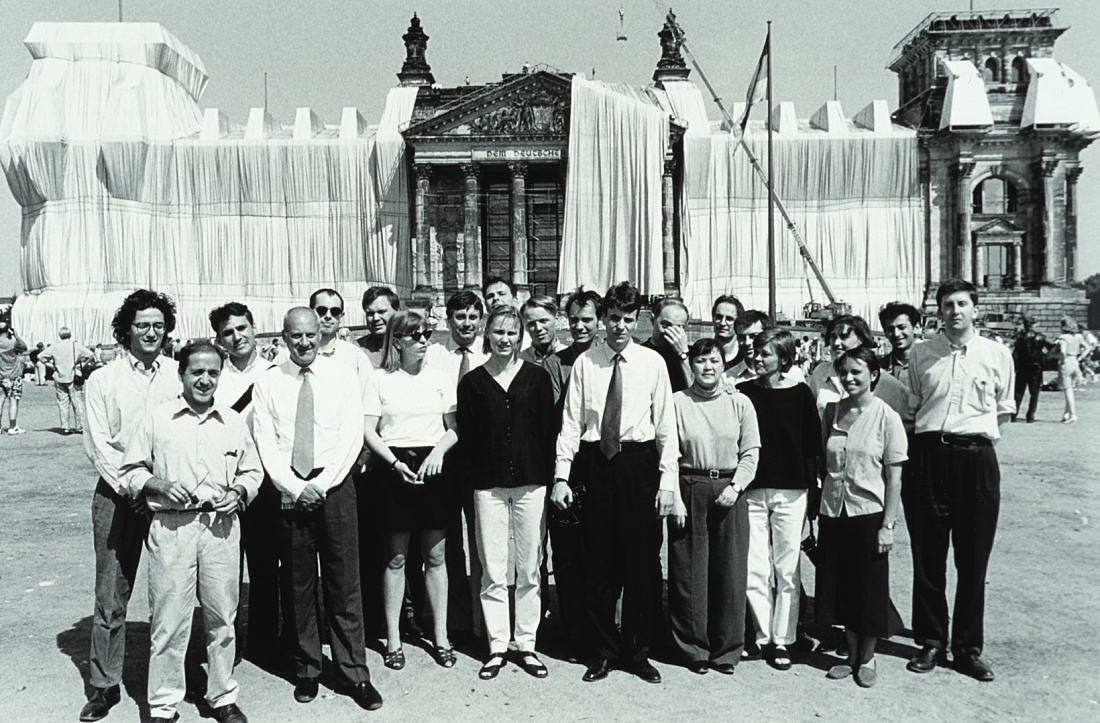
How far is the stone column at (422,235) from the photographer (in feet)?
126

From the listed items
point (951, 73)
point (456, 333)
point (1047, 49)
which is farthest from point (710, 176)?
point (456, 333)

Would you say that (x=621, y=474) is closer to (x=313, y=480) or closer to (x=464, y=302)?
(x=464, y=302)

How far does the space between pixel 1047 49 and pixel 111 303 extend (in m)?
44.2

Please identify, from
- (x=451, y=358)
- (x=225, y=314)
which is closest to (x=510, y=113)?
(x=451, y=358)

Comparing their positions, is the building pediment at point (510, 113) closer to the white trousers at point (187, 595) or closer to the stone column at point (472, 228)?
the stone column at point (472, 228)

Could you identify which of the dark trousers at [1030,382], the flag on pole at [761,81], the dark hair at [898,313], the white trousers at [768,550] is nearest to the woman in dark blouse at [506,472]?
the white trousers at [768,550]

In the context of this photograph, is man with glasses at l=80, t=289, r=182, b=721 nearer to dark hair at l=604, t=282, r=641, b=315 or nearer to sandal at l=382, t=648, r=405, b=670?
sandal at l=382, t=648, r=405, b=670

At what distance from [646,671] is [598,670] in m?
0.29

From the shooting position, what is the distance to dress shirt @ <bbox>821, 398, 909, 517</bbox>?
540 cm

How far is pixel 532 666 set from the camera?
5.43 meters

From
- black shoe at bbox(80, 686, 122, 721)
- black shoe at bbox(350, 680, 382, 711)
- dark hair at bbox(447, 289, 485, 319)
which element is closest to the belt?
dark hair at bbox(447, 289, 485, 319)

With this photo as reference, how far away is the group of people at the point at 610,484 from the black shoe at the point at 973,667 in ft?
0.05

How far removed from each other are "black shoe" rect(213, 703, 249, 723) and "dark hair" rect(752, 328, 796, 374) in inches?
146

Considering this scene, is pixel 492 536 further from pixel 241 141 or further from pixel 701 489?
pixel 241 141
